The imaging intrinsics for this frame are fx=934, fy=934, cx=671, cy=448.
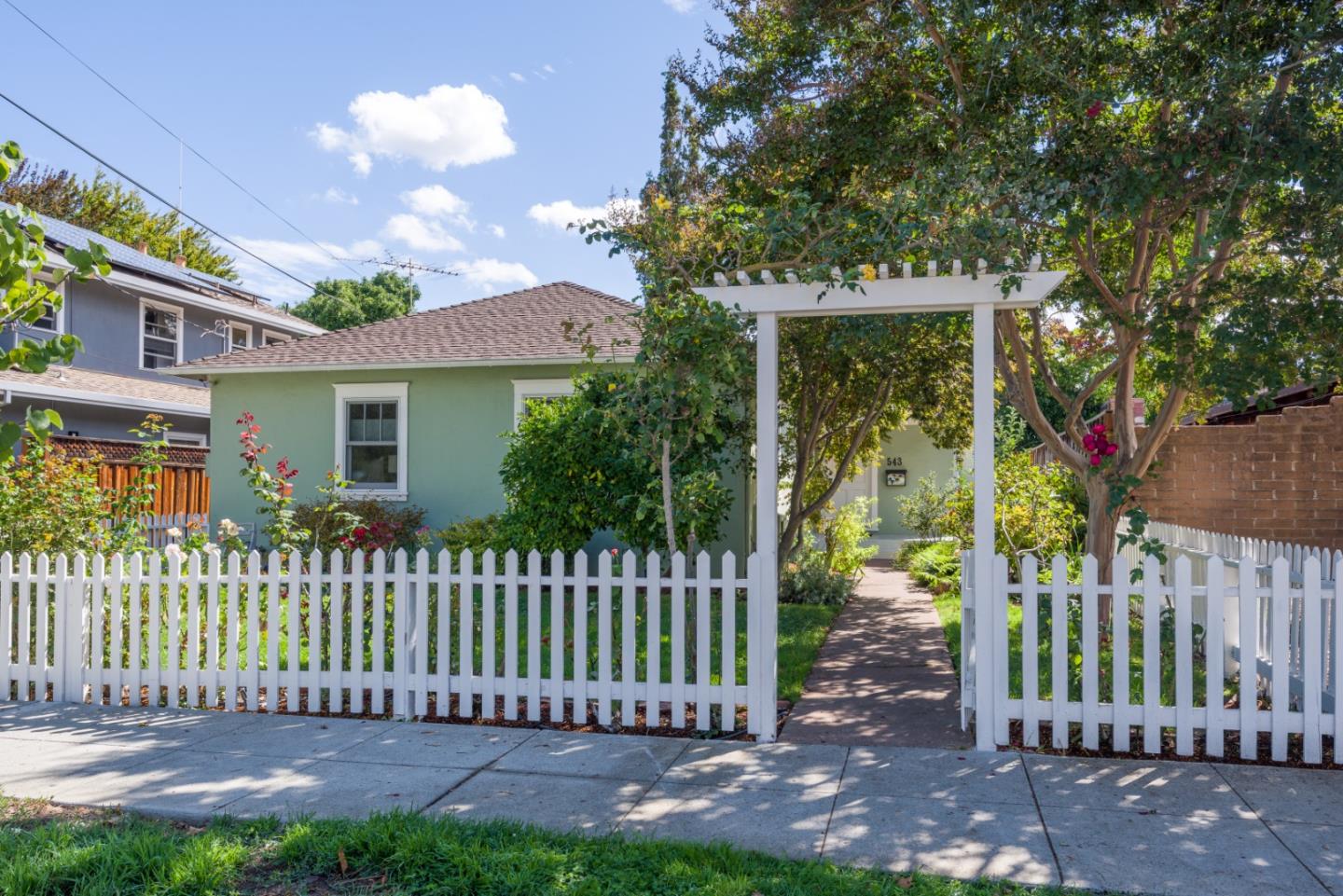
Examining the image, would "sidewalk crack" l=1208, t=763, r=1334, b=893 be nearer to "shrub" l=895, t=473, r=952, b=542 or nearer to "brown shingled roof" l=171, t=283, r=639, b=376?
"brown shingled roof" l=171, t=283, r=639, b=376

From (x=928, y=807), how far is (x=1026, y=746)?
132 centimetres

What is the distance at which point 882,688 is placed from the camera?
23.1 feet

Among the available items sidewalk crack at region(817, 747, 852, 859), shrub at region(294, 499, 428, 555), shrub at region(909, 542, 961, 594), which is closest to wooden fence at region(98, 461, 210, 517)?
shrub at region(294, 499, 428, 555)

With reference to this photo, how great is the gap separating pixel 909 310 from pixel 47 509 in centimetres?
671

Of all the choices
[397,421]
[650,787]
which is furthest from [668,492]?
[397,421]

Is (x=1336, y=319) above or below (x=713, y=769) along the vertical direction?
above

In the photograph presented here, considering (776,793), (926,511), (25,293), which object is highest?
(25,293)

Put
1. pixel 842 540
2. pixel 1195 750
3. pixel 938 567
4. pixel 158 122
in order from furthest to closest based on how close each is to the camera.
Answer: pixel 158 122 < pixel 842 540 < pixel 938 567 < pixel 1195 750

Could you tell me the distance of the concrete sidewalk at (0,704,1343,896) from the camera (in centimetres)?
384

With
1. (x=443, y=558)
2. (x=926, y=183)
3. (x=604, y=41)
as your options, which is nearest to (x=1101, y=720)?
(x=926, y=183)

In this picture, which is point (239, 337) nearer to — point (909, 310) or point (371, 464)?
point (371, 464)

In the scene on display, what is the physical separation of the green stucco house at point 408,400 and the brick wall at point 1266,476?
5.38 metres

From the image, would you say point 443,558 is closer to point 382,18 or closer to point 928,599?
point 928,599

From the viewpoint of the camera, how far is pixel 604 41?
487 inches
